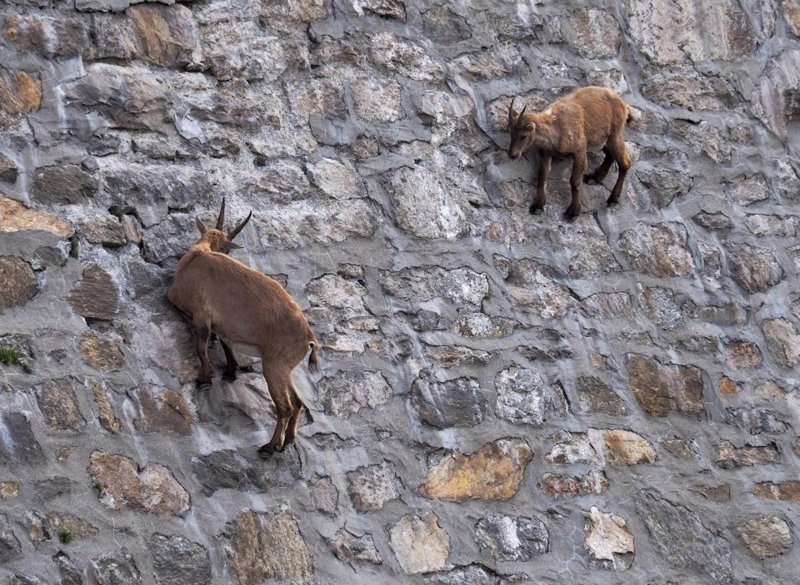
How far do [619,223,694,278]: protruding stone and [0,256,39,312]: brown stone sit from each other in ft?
9.89

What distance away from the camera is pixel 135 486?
492 centimetres

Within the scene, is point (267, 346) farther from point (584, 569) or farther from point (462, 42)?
point (462, 42)

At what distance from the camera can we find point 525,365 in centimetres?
615

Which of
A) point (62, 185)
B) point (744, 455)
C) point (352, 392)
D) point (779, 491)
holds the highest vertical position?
Answer: point (62, 185)

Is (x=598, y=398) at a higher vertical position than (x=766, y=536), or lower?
higher

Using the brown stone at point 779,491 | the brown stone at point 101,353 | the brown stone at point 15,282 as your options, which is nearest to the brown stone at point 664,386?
the brown stone at point 779,491

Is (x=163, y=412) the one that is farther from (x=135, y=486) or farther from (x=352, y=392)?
(x=352, y=392)

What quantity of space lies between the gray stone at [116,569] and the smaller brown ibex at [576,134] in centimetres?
275

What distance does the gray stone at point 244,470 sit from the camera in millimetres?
5133

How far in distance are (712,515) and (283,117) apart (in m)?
2.68

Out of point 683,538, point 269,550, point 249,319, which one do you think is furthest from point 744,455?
point 249,319

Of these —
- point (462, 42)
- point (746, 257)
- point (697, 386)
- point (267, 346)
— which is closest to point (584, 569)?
point (697, 386)

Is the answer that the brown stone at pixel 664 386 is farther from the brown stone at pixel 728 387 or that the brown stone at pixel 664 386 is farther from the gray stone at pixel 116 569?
the gray stone at pixel 116 569

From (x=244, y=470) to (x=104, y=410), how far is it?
606 mm
